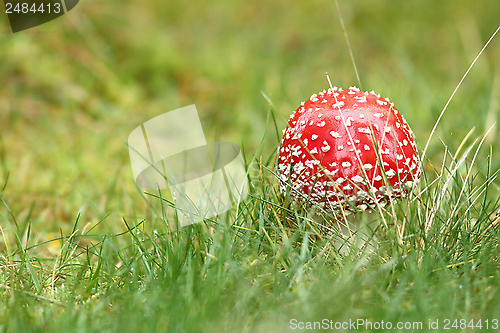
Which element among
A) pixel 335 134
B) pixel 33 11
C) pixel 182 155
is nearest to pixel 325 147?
pixel 335 134

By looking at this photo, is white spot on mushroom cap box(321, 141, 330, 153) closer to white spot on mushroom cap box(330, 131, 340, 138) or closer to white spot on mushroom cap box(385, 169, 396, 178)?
white spot on mushroom cap box(330, 131, 340, 138)

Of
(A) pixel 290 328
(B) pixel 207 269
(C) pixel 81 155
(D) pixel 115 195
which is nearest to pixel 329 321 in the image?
(A) pixel 290 328

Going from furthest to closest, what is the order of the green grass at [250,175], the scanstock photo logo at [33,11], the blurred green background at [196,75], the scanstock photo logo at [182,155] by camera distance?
1. the scanstock photo logo at [33,11]
2. the blurred green background at [196,75]
3. the scanstock photo logo at [182,155]
4. the green grass at [250,175]

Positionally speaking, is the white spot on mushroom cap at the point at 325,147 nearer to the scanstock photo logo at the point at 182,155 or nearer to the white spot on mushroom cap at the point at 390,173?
the white spot on mushroom cap at the point at 390,173

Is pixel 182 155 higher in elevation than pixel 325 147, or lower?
lower

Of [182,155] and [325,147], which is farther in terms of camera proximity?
[182,155]

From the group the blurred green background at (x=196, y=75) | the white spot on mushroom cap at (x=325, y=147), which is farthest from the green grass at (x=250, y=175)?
the white spot on mushroom cap at (x=325, y=147)

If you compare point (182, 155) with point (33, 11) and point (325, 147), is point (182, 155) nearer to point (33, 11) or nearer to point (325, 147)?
point (325, 147)
